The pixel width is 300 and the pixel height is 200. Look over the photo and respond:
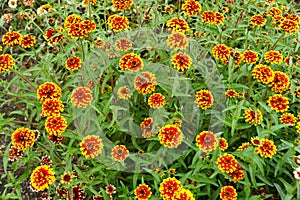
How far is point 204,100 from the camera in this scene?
2.28 meters

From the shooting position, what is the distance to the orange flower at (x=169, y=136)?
208 centimetres

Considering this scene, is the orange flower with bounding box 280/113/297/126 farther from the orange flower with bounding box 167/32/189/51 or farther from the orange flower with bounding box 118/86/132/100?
the orange flower with bounding box 118/86/132/100

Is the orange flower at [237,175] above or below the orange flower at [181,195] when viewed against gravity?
below

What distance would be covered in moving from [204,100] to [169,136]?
1.23 ft

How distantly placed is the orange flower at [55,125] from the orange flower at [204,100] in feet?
2.81

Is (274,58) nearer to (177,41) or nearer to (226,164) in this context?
(177,41)

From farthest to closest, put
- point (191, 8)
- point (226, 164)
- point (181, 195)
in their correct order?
point (191, 8), point (226, 164), point (181, 195)

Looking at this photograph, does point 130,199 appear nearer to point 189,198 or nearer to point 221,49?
point 189,198

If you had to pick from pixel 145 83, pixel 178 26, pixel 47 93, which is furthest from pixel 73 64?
pixel 178 26

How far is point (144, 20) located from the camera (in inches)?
115

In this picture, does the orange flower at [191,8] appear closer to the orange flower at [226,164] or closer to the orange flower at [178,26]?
the orange flower at [178,26]

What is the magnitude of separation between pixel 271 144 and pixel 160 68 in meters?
0.92

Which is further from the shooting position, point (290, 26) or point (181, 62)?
point (290, 26)

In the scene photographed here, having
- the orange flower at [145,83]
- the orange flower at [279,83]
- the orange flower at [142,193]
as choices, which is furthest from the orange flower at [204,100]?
the orange flower at [142,193]
